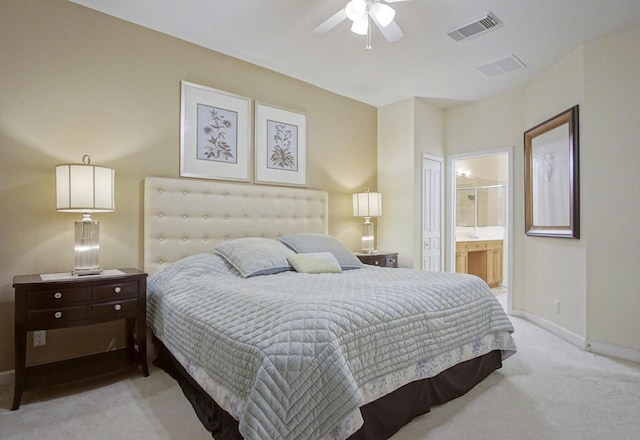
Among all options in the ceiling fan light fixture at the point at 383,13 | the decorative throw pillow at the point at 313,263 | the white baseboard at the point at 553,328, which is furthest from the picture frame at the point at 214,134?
the white baseboard at the point at 553,328

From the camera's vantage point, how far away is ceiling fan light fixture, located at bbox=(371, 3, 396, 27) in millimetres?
2283

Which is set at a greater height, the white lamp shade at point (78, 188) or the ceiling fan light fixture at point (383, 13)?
the ceiling fan light fixture at point (383, 13)

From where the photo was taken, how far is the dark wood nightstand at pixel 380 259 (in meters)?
4.11

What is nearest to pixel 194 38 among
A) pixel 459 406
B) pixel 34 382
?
pixel 34 382

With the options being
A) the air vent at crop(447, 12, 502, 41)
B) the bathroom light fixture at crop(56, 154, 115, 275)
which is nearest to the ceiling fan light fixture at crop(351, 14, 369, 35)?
the air vent at crop(447, 12, 502, 41)

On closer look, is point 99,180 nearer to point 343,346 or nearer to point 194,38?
point 194,38

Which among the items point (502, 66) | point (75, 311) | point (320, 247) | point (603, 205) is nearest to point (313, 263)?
point (320, 247)

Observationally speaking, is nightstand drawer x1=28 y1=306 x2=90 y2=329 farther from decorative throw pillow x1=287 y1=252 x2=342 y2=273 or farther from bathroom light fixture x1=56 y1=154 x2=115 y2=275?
decorative throw pillow x1=287 y1=252 x2=342 y2=273

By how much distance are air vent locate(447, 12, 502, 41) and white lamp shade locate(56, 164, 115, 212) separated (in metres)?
3.02

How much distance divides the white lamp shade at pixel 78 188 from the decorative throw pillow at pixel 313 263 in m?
1.46

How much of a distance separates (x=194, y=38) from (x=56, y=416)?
2.99 meters

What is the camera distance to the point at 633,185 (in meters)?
2.93

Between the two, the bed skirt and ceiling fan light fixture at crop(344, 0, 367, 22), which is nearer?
the bed skirt

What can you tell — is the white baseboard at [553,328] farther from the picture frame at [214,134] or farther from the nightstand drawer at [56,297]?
the nightstand drawer at [56,297]
